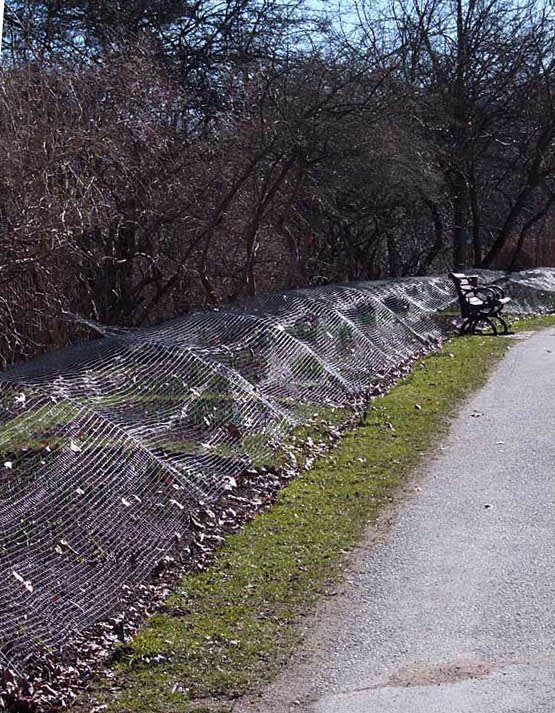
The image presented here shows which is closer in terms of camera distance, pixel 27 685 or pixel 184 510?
pixel 27 685

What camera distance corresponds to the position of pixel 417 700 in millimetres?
4879

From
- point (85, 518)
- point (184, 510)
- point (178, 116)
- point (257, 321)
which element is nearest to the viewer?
point (85, 518)

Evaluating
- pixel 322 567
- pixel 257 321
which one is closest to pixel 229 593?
pixel 322 567

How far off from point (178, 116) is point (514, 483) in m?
10.3

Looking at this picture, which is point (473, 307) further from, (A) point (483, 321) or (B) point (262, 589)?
(B) point (262, 589)

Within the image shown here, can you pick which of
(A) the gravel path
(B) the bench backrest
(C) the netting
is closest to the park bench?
(B) the bench backrest

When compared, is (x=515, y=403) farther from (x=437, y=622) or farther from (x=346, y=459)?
(x=437, y=622)

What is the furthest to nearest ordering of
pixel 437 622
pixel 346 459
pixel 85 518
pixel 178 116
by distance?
pixel 178 116, pixel 346 459, pixel 85 518, pixel 437 622

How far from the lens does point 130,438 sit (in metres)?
7.42

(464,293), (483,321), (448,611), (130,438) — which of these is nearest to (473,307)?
(464,293)

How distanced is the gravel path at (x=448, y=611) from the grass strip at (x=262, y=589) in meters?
0.18

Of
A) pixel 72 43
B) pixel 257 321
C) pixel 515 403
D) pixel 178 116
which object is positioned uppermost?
pixel 72 43

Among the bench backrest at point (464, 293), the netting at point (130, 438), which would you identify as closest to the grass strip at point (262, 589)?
the netting at point (130, 438)

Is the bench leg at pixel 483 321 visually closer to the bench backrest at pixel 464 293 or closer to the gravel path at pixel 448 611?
the bench backrest at pixel 464 293
